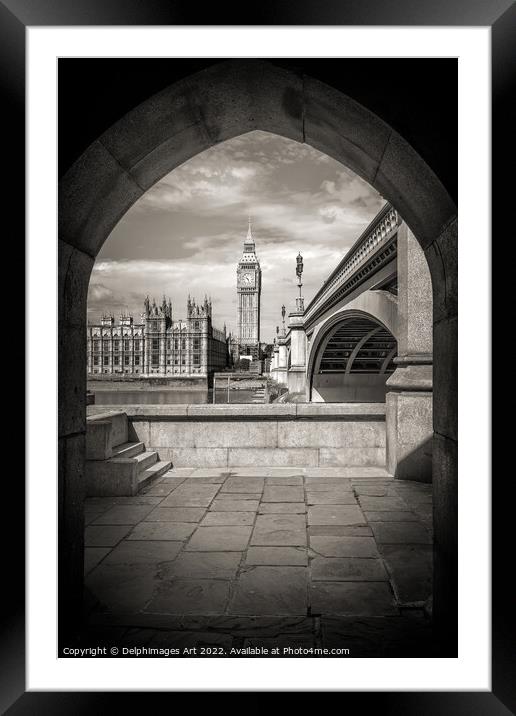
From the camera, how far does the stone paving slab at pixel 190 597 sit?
8.65ft

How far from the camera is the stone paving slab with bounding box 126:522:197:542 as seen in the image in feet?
12.7

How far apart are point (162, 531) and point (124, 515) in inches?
27.6

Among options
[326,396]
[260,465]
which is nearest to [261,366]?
[326,396]

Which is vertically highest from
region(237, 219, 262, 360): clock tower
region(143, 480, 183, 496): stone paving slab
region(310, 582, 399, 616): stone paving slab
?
region(237, 219, 262, 360): clock tower

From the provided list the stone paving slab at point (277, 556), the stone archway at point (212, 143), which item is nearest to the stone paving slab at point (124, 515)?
the stone paving slab at point (277, 556)

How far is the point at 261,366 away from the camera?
111 meters

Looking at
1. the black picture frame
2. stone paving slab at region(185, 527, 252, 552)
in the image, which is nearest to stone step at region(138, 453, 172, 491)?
stone paving slab at region(185, 527, 252, 552)

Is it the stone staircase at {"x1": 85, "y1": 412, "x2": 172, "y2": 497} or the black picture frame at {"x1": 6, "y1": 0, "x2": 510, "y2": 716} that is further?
the stone staircase at {"x1": 85, "y1": 412, "x2": 172, "y2": 497}

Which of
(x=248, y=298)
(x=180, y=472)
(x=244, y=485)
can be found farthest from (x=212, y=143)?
(x=248, y=298)

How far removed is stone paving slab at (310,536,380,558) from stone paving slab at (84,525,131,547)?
1627 mm

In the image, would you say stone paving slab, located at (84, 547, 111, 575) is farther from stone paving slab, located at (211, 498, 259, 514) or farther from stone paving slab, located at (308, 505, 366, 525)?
stone paving slab, located at (308, 505, 366, 525)
